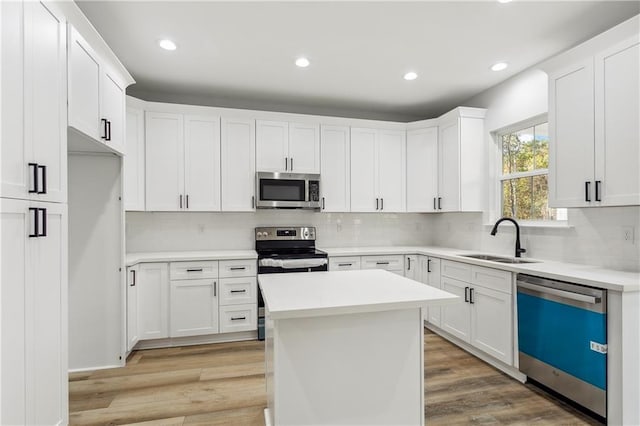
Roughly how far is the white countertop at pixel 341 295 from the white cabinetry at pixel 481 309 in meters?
1.22

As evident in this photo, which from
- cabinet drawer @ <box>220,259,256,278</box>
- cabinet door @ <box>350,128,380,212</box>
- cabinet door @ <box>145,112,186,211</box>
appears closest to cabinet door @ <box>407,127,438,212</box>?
cabinet door @ <box>350,128,380,212</box>

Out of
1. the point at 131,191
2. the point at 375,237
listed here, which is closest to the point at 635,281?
the point at 375,237

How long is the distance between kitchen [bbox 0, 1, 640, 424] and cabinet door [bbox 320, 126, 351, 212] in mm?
19

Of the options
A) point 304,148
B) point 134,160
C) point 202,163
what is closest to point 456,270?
point 304,148

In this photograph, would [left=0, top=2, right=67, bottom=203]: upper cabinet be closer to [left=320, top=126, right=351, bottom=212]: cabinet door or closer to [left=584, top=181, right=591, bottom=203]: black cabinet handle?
[left=320, top=126, right=351, bottom=212]: cabinet door

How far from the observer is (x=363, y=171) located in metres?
4.16

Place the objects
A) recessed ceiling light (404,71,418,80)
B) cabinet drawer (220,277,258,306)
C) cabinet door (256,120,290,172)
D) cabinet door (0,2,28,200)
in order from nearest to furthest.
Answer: cabinet door (0,2,28,200) → recessed ceiling light (404,71,418,80) → cabinet drawer (220,277,258,306) → cabinet door (256,120,290,172)

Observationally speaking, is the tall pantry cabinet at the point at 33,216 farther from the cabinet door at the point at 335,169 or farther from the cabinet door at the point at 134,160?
the cabinet door at the point at 335,169

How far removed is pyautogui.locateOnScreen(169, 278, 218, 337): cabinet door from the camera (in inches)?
129

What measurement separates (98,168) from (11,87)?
59.5 inches

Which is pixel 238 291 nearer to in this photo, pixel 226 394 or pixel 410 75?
pixel 226 394

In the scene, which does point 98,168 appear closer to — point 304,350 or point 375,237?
point 304,350

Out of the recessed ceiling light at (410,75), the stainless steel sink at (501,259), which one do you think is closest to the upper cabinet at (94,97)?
the recessed ceiling light at (410,75)

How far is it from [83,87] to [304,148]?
7.56ft
